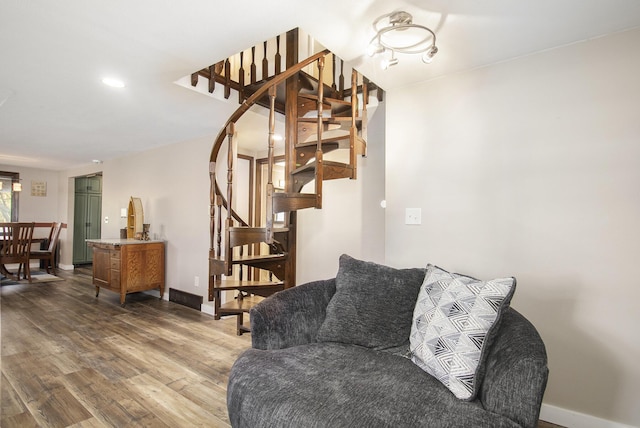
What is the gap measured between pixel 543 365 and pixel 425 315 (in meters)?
0.49

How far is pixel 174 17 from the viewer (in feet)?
5.38

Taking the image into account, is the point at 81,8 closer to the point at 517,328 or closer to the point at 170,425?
the point at 170,425

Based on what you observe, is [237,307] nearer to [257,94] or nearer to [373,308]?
[373,308]

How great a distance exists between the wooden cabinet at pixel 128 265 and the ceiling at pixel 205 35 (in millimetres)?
1910

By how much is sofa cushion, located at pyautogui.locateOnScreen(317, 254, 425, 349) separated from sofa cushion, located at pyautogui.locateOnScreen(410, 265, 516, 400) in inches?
4.6

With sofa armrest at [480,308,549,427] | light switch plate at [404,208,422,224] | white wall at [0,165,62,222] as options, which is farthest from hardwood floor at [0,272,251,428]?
white wall at [0,165,62,222]

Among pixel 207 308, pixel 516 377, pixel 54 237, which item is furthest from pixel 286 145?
pixel 54 237

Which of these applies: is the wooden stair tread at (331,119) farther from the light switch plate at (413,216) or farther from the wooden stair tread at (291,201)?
the light switch plate at (413,216)

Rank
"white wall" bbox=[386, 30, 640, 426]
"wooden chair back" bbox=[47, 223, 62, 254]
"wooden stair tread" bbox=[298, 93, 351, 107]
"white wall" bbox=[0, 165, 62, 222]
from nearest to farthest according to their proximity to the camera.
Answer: "white wall" bbox=[386, 30, 640, 426]
"wooden stair tread" bbox=[298, 93, 351, 107]
"wooden chair back" bbox=[47, 223, 62, 254]
"white wall" bbox=[0, 165, 62, 222]

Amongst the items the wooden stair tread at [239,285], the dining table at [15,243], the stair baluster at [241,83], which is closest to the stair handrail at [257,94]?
the stair baluster at [241,83]

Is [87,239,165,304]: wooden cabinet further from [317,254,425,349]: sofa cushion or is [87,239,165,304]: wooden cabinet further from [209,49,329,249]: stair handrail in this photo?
[317,254,425,349]: sofa cushion

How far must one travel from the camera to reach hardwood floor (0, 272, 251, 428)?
1.83 m

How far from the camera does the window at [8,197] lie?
6230 millimetres

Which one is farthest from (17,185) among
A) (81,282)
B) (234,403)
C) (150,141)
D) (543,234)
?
(543,234)
